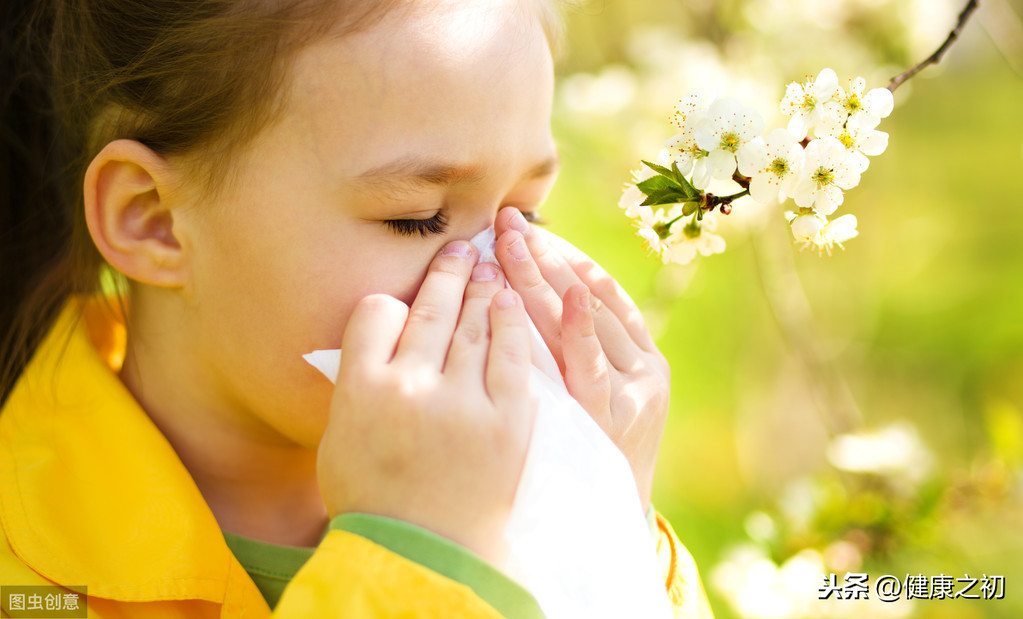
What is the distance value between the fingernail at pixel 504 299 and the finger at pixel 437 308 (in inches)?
1.8

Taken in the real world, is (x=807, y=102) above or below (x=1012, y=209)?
below

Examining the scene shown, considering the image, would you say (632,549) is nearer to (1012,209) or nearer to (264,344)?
(264,344)

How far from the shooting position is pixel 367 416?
2.53 ft

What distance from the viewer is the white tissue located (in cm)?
78

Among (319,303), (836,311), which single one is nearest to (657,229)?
(319,303)

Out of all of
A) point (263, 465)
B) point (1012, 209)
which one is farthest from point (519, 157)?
point (1012, 209)

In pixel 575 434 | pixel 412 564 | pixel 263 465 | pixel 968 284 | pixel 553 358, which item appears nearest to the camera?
pixel 412 564

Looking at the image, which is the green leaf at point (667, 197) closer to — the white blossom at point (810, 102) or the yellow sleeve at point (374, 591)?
the white blossom at point (810, 102)

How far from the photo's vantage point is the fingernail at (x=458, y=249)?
36.9 inches

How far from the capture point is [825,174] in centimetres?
78

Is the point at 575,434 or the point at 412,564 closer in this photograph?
the point at 412,564

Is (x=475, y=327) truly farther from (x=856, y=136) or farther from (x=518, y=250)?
(x=856, y=136)

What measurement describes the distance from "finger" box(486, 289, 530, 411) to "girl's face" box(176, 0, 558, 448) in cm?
12

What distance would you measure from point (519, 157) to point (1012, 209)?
2.51m
